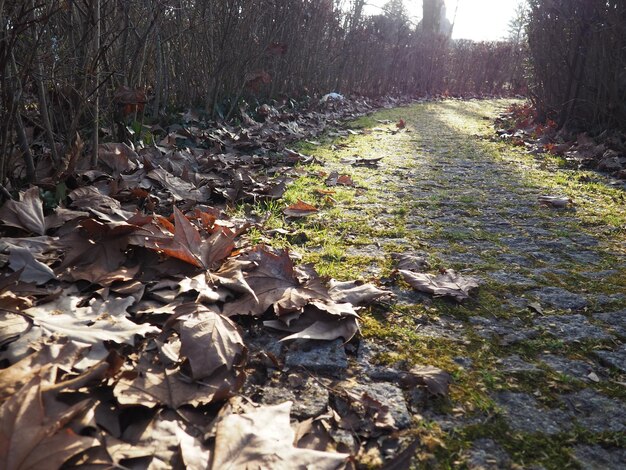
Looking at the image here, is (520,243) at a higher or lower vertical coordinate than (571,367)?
higher

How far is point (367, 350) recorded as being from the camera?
1495mm

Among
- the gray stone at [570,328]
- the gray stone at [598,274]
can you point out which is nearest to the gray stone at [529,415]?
the gray stone at [570,328]

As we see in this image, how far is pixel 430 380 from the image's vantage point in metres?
1.33

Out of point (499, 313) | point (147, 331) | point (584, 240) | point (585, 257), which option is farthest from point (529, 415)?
point (584, 240)

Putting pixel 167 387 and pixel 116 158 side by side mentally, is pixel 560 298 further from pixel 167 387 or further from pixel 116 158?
pixel 116 158

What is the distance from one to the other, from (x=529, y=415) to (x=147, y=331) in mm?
1081

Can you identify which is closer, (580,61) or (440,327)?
(440,327)

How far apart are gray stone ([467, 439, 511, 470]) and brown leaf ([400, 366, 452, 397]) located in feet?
0.60

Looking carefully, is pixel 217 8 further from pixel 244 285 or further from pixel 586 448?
pixel 586 448

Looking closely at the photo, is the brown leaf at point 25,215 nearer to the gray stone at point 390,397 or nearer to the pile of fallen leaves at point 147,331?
the pile of fallen leaves at point 147,331

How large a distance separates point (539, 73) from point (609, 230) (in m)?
5.01

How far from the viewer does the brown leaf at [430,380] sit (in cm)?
131

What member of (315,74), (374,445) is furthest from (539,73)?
(374,445)

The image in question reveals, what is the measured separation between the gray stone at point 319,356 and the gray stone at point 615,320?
3.40 feet
